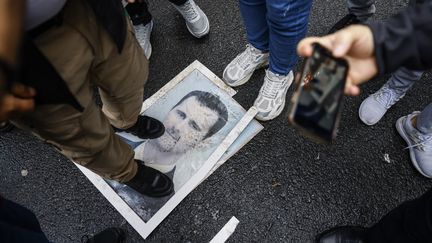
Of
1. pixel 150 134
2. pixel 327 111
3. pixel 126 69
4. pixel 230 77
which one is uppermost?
pixel 327 111

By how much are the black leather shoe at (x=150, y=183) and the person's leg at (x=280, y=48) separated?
45 centimetres

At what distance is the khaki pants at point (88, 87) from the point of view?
804 millimetres

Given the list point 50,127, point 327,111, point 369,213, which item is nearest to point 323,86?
point 327,111

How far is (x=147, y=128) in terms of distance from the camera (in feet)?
4.83

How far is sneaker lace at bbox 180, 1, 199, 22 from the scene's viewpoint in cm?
163

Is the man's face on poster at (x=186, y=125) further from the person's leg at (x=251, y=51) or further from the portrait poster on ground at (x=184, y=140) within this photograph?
the person's leg at (x=251, y=51)

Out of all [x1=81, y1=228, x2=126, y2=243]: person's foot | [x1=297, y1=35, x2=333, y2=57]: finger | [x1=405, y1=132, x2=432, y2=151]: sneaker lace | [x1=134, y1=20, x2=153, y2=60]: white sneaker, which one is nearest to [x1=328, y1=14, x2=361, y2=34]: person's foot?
[x1=405, y1=132, x2=432, y2=151]: sneaker lace

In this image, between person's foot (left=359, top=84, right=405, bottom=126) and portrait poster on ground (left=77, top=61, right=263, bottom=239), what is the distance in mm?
432

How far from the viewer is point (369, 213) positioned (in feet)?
4.30

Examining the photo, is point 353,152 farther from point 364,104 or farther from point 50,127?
point 50,127

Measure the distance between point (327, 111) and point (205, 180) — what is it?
84cm

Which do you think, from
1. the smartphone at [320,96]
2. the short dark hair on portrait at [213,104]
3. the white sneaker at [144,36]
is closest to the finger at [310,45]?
the smartphone at [320,96]

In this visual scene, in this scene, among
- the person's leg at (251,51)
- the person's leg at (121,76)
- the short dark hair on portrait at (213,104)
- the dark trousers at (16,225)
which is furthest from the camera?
the short dark hair on portrait at (213,104)

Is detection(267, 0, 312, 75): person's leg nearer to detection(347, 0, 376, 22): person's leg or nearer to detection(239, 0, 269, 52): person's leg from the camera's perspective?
detection(239, 0, 269, 52): person's leg
